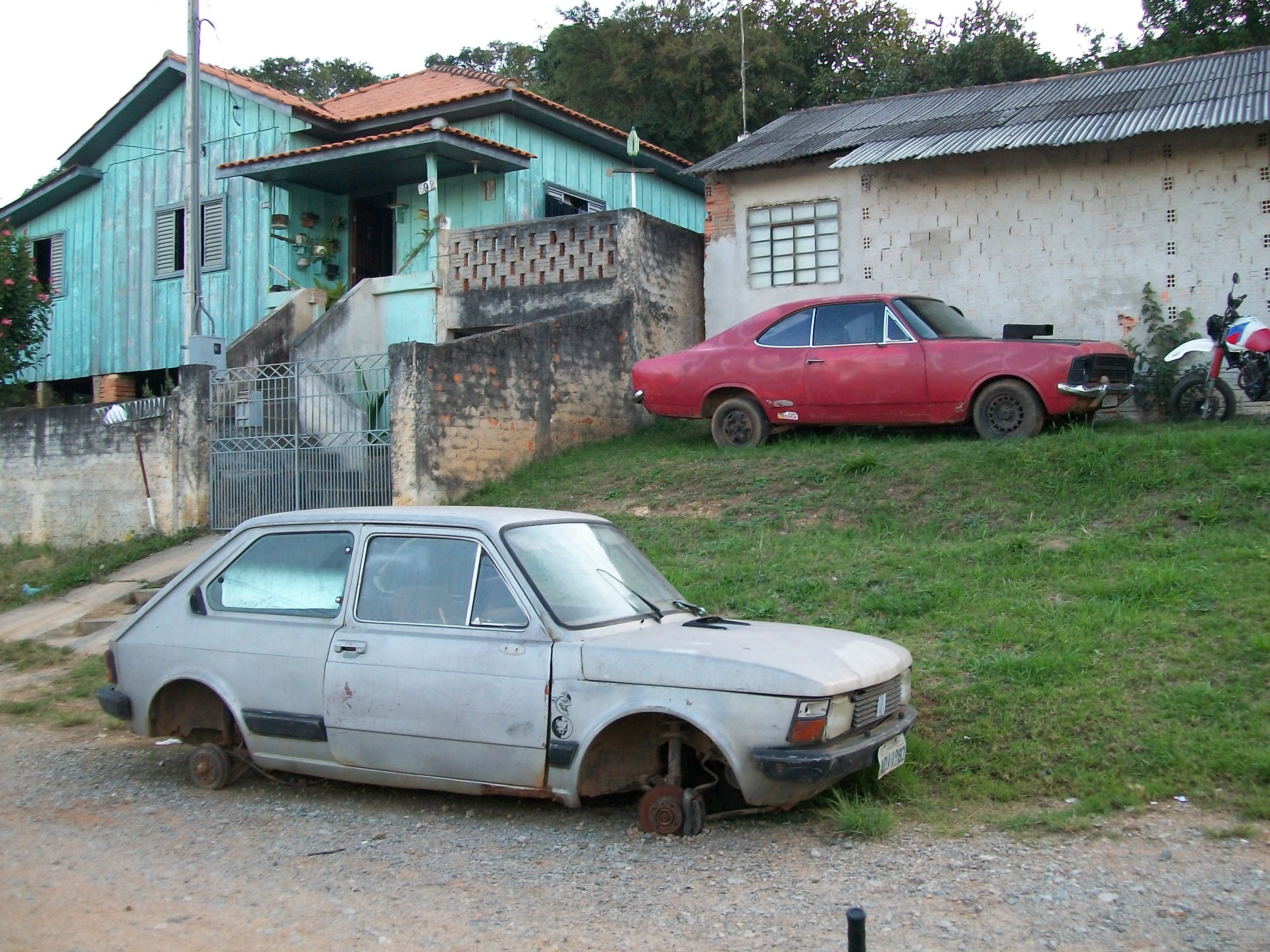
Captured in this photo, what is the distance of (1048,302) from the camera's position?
1334 centimetres

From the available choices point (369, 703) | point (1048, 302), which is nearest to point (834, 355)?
point (1048, 302)

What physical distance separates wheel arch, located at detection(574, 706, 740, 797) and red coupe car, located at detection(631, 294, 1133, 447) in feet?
22.8

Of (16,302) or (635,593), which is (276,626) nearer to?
(635,593)

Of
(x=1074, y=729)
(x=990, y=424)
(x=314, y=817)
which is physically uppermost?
(x=990, y=424)

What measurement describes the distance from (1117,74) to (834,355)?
7.24 metres

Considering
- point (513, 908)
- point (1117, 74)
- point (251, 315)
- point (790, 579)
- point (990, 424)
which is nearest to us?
point (513, 908)

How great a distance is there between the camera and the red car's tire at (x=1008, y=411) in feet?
35.2

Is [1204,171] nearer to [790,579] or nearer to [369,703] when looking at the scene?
[790,579]

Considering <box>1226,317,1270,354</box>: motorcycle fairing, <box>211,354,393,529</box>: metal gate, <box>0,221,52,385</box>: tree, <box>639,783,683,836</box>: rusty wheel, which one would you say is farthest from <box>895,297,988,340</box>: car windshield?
<box>0,221,52,385</box>: tree

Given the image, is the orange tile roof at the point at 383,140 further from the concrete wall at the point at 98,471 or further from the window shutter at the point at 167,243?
the concrete wall at the point at 98,471

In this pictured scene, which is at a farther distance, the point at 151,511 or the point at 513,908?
the point at 151,511

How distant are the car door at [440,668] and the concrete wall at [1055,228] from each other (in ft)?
32.8

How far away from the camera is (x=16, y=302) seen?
16.8m

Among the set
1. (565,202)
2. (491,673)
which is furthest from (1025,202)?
(491,673)
